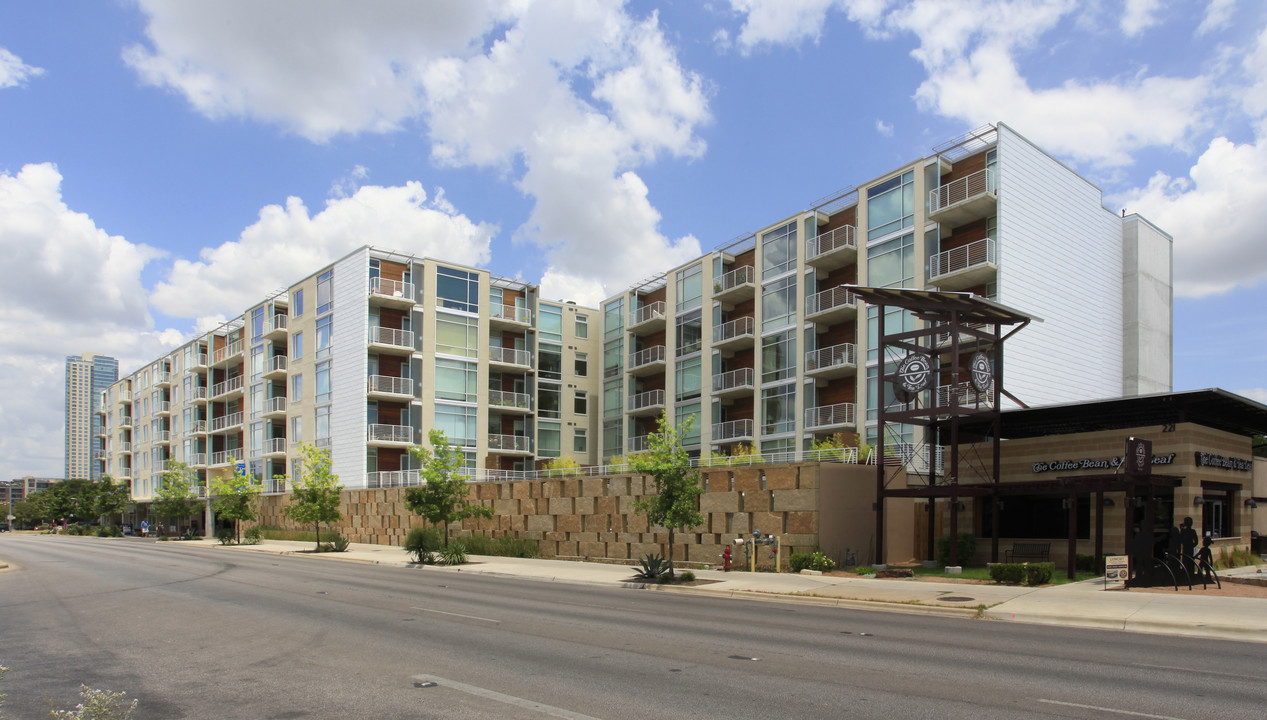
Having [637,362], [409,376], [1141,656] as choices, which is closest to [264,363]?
[409,376]

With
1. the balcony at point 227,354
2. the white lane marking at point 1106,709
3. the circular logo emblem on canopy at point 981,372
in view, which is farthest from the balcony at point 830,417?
the balcony at point 227,354

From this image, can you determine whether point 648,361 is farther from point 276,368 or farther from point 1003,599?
point 1003,599

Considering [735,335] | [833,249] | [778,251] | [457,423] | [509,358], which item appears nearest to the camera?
[833,249]

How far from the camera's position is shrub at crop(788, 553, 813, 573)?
27.1 m

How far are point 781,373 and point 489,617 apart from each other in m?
31.9

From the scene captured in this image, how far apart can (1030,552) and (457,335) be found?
121 ft

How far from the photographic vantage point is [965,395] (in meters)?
32.4

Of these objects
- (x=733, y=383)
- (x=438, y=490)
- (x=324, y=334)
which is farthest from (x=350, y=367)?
(x=733, y=383)

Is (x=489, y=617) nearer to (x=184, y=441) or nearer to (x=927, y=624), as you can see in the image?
(x=927, y=624)

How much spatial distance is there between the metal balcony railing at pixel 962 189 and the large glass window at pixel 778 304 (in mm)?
9500

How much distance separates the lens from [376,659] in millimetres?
11539

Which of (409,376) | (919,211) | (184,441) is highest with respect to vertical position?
(919,211)

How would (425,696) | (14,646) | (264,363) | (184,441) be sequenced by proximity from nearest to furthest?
(425,696) → (14,646) → (264,363) → (184,441)

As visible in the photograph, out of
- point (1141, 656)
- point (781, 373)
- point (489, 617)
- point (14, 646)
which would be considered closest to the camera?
point (1141, 656)
